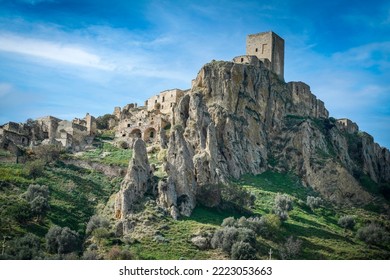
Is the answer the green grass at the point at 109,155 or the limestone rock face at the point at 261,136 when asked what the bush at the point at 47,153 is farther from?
the limestone rock face at the point at 261,136

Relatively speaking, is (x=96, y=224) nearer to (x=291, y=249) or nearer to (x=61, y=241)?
(x=61, y=241)

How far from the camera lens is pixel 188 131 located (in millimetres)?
45688

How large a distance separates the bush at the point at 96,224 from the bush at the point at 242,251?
23.5 ft

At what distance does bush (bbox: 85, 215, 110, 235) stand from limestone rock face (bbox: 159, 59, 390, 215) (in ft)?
26.3

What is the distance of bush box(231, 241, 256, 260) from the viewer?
2781cm

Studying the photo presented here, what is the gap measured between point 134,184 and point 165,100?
21955mm

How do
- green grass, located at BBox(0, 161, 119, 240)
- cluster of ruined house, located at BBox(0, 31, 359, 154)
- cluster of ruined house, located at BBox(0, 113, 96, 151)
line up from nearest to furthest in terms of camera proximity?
green grass, located at BBox(0, 161, 119, 240), cluster of ruined house, located at BBox(0, 113, 96, 151), cluster of ruined house, located at BBox(0, 31, 359, 154)

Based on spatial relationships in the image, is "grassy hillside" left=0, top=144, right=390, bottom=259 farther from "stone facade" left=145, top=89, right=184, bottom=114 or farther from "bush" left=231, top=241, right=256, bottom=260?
"stone facade" left=145, top=89, right=184, bottom=114

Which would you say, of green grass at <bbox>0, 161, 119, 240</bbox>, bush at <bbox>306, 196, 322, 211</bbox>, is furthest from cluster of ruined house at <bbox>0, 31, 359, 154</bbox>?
bush at <bbox>306, 196, 322, 211</bbox>

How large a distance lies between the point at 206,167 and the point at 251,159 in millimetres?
8656

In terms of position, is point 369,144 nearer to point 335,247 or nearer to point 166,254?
point 335,247

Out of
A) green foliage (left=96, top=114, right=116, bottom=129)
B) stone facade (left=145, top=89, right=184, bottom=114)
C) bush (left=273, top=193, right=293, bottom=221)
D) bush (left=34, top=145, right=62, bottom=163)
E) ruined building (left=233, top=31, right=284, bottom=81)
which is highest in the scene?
ruined building (left=233, top=31, right=284, bottom=81)

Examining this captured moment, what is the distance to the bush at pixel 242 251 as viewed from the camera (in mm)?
27812

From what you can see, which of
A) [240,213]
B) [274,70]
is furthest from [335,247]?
[274,70]
